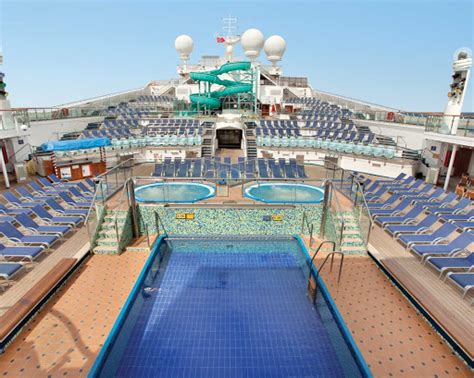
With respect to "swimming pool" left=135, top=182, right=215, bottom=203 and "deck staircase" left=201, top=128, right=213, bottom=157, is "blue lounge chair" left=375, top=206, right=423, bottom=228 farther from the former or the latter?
"deck staircase" left=201, top=128, right=213, bottom=157

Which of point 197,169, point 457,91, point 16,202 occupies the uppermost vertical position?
point 457,91

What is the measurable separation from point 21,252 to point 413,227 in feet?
30.6

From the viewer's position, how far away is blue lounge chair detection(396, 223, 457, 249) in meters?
6.85

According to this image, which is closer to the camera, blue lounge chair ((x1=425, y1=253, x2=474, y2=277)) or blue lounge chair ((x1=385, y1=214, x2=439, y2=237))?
blue lounge chair ((x1=425, y1=253, x2=474, y2=277))

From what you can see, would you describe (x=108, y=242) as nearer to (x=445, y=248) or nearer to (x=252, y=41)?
(x=445, y=248)

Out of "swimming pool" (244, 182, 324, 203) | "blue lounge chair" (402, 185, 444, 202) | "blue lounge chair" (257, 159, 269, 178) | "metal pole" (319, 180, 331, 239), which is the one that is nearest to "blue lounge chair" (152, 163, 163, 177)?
"blue lounge chair" (257, 159, 269, 178)

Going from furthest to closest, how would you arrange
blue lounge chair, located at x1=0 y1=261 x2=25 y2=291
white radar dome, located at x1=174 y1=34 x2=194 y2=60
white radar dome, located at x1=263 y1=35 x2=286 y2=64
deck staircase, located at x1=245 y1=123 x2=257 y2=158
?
white radar dome, located at x1=174 y1=34 x2=194 y2=60
white radar dome, located at x1=263 y1=35 x2=286 y2=64
deck staircase, located at x1=245 y1=123 x2=257 y2=158
blue lounge chair, located at x1=0 y1=261 x2=25 y2=291

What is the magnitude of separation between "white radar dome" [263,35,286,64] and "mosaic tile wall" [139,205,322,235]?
32854mm

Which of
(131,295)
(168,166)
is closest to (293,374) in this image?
(131,295)

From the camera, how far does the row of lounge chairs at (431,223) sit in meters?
5.93

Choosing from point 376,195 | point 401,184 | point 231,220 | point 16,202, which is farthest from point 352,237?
point 16,202

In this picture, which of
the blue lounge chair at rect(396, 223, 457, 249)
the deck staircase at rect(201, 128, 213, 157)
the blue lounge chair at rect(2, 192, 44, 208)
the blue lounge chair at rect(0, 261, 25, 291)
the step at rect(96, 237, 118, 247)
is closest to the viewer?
the blue lounge chair at rect(0, 261, 25, 291)

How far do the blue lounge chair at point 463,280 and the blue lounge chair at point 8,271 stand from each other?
8.34 metres

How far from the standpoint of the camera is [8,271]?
5.47m
